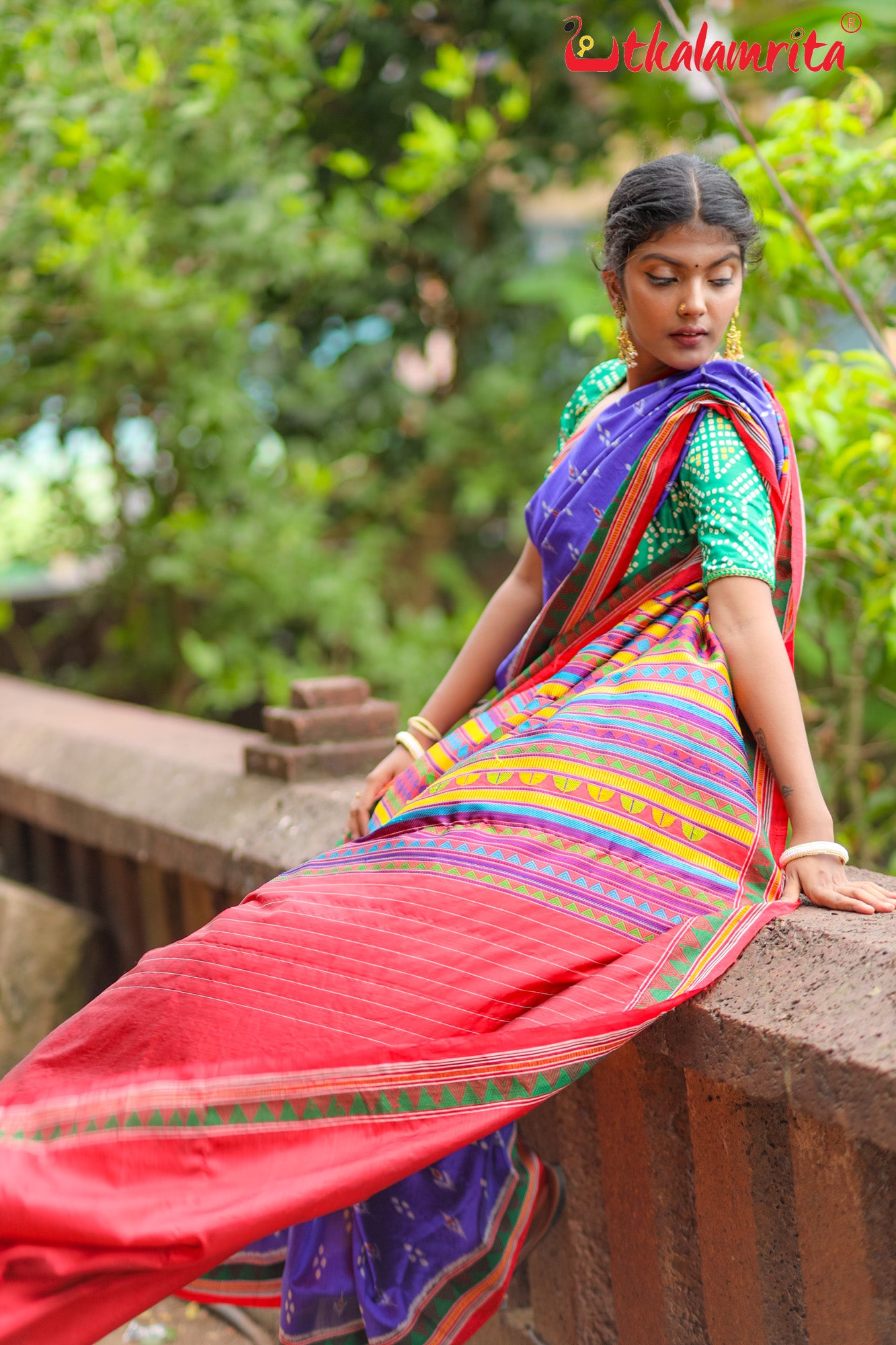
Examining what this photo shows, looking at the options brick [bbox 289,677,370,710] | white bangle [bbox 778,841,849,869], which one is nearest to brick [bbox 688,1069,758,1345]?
white bangle [bbox 778,841,849,869]

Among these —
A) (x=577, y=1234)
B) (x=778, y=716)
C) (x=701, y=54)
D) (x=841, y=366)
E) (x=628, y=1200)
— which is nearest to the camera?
(x=778, y=716)

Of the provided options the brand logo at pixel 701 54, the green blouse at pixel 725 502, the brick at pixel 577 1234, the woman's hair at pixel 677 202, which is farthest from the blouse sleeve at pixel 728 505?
the brick at pixel 577 1234

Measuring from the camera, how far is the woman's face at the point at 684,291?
1.48m

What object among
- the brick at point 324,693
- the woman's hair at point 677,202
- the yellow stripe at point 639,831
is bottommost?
the yellow stripe at point 639,831

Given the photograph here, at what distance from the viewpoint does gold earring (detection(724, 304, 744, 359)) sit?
1.59 meters

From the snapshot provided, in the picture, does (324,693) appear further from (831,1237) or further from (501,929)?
(831,1237)

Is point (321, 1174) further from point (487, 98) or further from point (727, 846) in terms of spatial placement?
point (487, 98)

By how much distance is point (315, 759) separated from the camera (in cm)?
239

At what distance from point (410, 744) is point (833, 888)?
2.34 ft

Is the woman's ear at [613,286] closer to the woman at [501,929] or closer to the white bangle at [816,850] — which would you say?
the woman at [501,929]

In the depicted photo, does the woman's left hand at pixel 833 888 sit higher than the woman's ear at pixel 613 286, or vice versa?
the woman's ear at pixel 613 286

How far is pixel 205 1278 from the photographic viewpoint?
177 centimetres

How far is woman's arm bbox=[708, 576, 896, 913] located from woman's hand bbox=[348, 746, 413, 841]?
1.92 ft

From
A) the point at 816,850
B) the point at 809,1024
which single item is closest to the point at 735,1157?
the point at 809,1024
